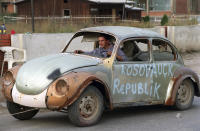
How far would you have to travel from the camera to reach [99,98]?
6828 mm

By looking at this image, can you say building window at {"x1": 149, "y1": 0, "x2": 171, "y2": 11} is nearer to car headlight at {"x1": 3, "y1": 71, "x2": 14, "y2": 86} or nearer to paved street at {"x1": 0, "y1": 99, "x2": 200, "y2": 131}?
paved street at {"x1": 0, "y1": 99, "x2": 200, "y2": 131}

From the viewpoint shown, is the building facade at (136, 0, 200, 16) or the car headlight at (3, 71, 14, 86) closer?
the car headlight at (3, 71, 14, 86)

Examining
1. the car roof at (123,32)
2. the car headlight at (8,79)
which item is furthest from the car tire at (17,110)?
the car roof at (123,32)

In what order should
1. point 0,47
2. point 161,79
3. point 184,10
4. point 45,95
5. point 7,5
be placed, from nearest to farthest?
point 45,95 < point 161,79 < point 0,47 < point 184,10 < point 7,5

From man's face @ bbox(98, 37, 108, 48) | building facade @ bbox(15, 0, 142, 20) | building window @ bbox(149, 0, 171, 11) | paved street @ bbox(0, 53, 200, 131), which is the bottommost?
paved street @ bbox(0, 53, 200, 131)

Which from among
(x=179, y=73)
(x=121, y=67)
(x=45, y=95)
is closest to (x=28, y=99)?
(x=45, y=95)

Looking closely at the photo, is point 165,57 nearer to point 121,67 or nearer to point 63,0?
point 121,67

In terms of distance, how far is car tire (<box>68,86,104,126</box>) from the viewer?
256 inches

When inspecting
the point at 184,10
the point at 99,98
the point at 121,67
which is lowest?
the point at 99,98

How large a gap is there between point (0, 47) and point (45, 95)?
696cm

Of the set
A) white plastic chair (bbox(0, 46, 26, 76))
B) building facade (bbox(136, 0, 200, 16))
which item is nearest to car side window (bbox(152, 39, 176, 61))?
white plastic chair (bbox(0, 46, 26, 76))

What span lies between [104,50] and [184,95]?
2.07m

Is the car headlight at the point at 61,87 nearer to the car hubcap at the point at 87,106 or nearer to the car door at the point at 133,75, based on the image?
the car hubcap at the point at 87,106

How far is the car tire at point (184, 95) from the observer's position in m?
8.30
